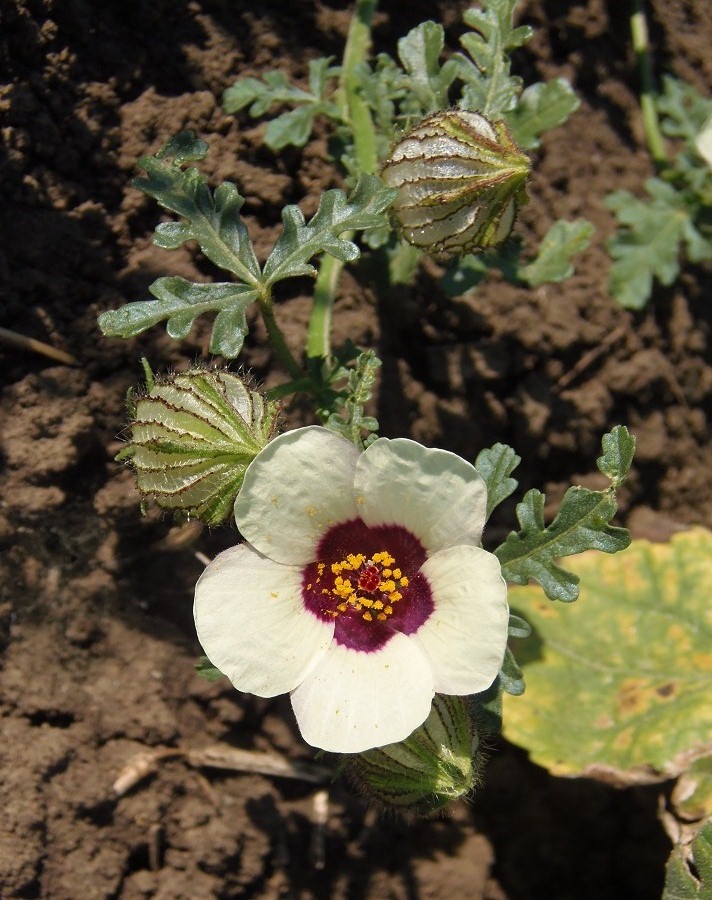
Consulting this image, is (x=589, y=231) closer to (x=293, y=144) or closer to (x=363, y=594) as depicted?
(x=293, y=144)

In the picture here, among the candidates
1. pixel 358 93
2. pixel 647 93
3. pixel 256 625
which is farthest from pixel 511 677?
pixel 647 93

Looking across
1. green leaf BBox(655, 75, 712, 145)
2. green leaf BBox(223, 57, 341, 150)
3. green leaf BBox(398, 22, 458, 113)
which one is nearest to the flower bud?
green leaf BBox(398, 22, 458, 113)

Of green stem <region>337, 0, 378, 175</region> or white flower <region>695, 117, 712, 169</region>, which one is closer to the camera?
green stem <region>337, 0, 378, 175</region>

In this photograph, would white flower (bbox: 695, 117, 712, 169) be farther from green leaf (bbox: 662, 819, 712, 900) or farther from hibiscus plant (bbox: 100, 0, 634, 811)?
green leaf (bbox: 662, 819, 712, 900)

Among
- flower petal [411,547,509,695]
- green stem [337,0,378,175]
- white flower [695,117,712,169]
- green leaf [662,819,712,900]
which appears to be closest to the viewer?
flower petal [411,547,509,695]

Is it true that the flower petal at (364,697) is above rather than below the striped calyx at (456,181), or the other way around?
below

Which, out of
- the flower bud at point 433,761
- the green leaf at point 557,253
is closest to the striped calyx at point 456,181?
the green leaf at point 557,253

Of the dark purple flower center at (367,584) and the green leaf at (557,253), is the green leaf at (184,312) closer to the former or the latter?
the dark purple flower center at (367,584)
